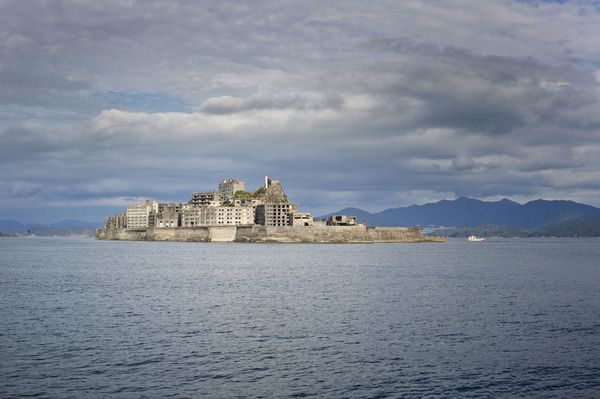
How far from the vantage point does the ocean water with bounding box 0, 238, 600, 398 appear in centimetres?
3219

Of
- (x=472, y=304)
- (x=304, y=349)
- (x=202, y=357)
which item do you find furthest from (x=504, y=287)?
(x=202, y=357)

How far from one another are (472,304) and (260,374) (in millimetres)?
35388

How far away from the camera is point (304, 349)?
133ft

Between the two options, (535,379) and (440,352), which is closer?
(535,379)

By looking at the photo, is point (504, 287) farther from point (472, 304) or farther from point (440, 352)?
point (440, 352)

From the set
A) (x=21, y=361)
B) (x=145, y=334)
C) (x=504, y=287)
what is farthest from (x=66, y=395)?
(x=504, y=287)

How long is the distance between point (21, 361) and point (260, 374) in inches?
571

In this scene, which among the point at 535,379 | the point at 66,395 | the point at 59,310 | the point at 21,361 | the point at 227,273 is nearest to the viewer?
the point at 66,395

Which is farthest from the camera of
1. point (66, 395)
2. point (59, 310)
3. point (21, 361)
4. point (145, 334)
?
point (59, 310)

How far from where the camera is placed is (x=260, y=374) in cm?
3425

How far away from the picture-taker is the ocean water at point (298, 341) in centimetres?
3219

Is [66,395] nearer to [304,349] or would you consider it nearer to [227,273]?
[304,349]

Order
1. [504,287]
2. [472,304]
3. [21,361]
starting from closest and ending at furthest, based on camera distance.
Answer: [21,361], [472,304], [504,287]

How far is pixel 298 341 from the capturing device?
142 ft
